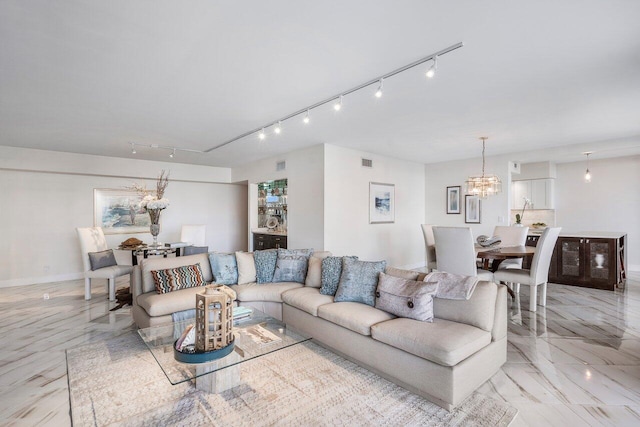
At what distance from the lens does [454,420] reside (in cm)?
198

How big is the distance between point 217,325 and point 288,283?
1759 millimetres

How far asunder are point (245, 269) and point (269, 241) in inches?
113

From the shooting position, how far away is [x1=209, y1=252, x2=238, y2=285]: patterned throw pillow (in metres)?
3.86

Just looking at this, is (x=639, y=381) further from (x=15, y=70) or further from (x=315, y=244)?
(x=15, y=70)

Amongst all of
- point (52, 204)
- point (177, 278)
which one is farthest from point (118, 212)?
point (177, 278)

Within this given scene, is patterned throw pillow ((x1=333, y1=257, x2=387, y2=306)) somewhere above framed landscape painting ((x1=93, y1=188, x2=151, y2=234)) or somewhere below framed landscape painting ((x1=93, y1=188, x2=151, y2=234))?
below

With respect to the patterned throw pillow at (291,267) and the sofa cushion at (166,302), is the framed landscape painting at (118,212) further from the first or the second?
the patterned throw pillow at (291,267)

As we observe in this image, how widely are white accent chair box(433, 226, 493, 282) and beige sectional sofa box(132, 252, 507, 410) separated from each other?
53.8 inches

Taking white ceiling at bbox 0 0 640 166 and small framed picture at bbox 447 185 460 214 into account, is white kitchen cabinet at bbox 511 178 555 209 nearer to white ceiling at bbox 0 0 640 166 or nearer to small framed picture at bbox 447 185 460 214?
small framed picture at bbox 447 185 460 214

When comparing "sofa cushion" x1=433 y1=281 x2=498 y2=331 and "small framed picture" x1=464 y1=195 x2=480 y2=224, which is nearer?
"sofa cushion" x1=433 y1=281 x2=498 y2=331

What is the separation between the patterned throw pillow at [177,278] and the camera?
3434 mm

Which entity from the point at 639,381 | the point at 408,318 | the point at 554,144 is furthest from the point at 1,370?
the point at 554,144

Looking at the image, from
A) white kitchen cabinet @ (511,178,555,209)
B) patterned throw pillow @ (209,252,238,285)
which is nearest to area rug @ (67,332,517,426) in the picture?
patterned throw pillow @ (209,252,238,285)

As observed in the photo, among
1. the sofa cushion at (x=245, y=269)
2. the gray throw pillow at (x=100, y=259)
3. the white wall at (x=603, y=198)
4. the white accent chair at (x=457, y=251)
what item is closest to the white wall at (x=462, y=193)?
the white wall at (x=603, y=198)
